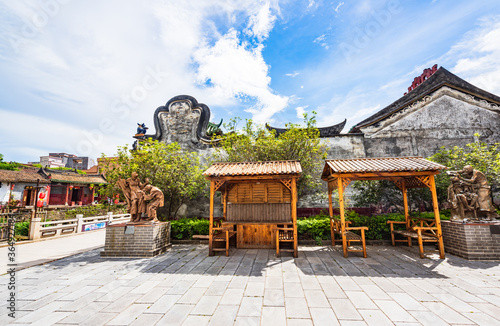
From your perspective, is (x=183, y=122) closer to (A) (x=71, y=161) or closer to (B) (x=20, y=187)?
(B) (x=20, y=187)

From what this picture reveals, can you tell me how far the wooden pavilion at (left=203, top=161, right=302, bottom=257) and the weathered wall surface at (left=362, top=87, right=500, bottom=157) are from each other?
740 cm

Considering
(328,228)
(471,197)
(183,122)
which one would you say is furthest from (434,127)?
(183,122)

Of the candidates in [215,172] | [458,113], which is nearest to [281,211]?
[215,172]

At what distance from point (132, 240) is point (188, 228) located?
229 centimetres

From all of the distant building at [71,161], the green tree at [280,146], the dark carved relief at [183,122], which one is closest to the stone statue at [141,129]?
the dark carved relief at [183,122]

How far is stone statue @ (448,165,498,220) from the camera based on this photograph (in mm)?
6633

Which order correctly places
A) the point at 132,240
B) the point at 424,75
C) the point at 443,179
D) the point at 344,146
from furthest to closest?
the point at 424,75 < the point at 344,146 < the point at 443,179 < the point at 132,240

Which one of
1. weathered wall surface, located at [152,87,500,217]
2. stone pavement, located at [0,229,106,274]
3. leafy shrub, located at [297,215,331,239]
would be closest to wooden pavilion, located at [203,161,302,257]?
leafy shrub, located at [297,215,331,239]

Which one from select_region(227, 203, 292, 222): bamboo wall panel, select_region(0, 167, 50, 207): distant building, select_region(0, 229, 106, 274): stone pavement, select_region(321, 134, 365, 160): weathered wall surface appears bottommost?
select_region(0, 229, 106, 274): stone pavement

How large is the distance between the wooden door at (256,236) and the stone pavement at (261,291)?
135cm

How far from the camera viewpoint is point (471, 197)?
6.73 metres

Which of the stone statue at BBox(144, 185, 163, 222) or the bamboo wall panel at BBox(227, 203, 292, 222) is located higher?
the stone statue at BBox(144, 185, 163, 222)

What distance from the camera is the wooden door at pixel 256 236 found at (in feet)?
26.5

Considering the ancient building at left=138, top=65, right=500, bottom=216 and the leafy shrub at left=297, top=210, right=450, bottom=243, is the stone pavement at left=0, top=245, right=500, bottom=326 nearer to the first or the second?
the leafy shrub at left=297, top=210, right=450, bottom=243
